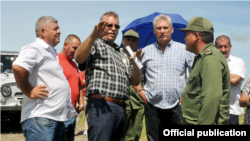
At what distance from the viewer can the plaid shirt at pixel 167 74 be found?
4289 mm

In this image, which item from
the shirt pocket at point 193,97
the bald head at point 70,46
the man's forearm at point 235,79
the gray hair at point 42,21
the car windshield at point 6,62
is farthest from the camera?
the car windshield at point 6,62

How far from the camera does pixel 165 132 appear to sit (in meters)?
2.98

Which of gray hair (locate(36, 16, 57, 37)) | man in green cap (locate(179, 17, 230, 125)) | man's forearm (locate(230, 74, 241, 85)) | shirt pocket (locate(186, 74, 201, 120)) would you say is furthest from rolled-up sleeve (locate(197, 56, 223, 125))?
man's forearm (locate(230, 74, 241, 85))

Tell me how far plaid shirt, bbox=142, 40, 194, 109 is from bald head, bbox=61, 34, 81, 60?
1281 mm

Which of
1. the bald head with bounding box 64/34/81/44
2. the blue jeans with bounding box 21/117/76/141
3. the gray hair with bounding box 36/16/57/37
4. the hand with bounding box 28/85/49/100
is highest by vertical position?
the gray hair with bounding box 36/16/57/37

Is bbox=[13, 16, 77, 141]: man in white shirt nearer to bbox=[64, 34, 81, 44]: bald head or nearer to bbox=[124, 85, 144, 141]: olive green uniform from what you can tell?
bbox=[64, 34, 81, 44]: bald head

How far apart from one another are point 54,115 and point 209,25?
6.43 feet

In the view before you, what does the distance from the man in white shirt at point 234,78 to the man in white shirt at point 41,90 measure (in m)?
2.85

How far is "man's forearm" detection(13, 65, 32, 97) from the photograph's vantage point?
3.14 metres

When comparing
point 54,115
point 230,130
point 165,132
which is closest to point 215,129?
point 230,130

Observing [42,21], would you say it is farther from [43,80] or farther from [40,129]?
[40,129]

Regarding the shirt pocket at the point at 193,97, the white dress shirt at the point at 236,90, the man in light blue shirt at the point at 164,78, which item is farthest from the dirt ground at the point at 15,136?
the shirt pocket at the point at 193,97

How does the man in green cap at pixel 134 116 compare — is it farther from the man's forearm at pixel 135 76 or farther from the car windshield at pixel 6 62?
the car windshield at pixel 6 62

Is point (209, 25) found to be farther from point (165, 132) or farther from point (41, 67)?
point (41, 67)
